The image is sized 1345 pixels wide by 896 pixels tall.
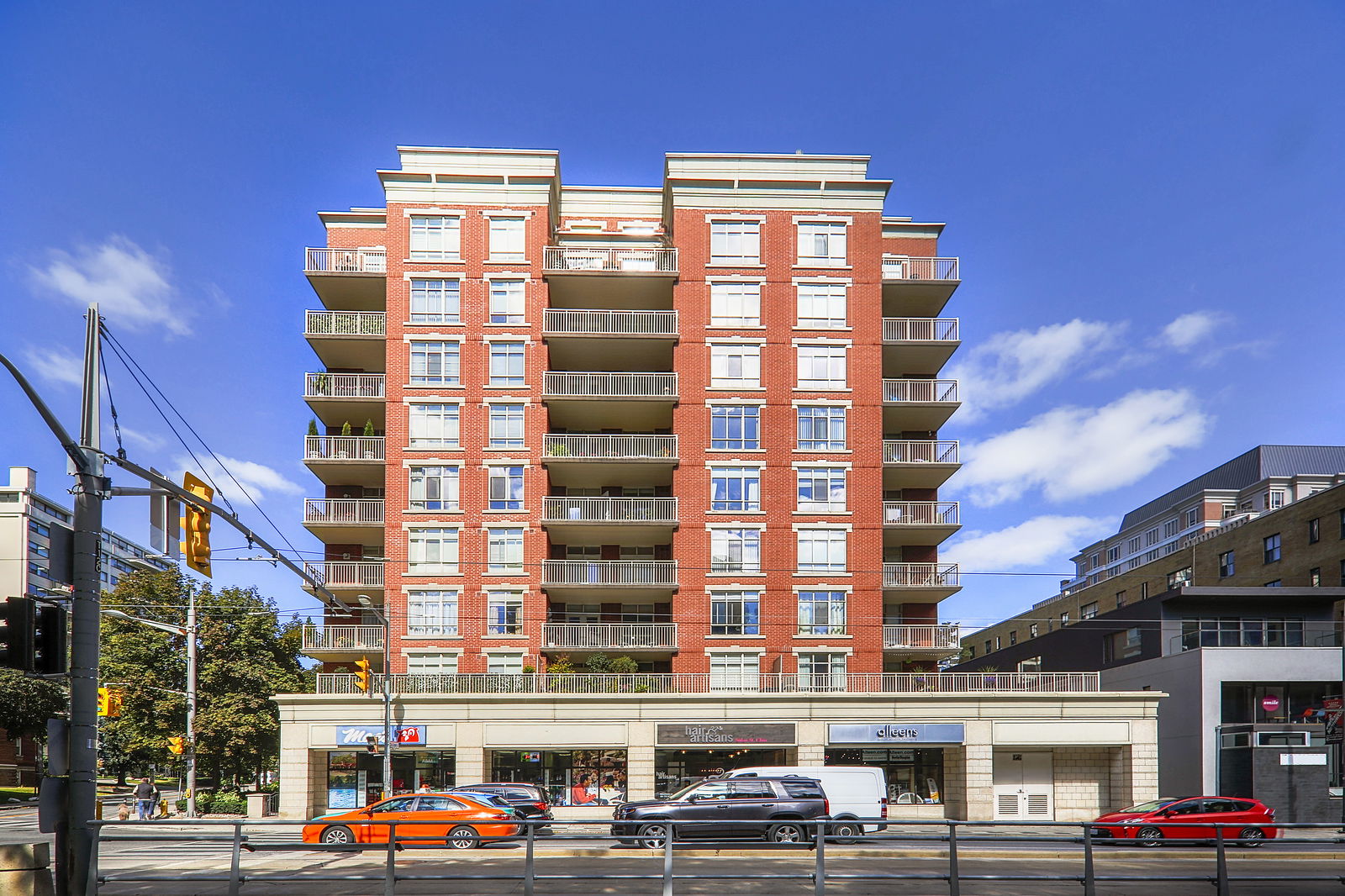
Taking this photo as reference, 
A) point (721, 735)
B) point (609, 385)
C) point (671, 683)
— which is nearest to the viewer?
point (721, 735)

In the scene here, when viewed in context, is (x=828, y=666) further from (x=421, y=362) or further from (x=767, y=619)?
(x=421, y=362)

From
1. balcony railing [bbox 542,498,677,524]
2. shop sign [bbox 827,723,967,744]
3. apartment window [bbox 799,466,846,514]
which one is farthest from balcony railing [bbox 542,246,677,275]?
shop sign [bbox 827,723,967,744]

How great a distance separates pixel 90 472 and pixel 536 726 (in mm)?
30589

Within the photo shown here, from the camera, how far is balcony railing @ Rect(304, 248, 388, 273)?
172ft

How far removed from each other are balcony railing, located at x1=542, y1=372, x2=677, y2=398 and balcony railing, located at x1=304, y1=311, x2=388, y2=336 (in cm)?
805

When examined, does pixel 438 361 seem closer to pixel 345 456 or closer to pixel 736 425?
pixel 345 456

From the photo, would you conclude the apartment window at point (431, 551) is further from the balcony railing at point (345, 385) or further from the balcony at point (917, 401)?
the balcony at point (917, 401)

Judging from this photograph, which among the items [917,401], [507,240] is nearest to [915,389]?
[917,401]

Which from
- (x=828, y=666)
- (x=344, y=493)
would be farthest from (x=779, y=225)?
(x=344, y=493)

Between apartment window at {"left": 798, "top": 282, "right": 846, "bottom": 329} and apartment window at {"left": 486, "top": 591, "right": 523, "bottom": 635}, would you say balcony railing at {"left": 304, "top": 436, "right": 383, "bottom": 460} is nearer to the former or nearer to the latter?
apartment window at {"left": 486, "top": 591, "right": 523, "bottom": 635}

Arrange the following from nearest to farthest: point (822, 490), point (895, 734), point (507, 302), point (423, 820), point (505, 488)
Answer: point (423, 820) → point (895, 734) → point (505, 488) → point (822, 490) → point (507, 302)

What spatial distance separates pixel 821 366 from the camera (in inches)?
2026

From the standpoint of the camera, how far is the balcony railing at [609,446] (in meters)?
50.6

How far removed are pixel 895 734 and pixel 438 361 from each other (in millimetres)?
25484
